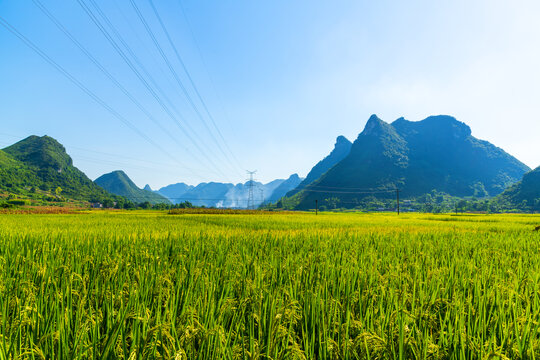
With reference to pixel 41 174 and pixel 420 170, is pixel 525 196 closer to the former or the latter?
pixel 420 170

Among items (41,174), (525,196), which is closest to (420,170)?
(525,196)

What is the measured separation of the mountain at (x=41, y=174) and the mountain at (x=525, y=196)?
197m

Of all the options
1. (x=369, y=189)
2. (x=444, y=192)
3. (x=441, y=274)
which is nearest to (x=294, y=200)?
(x=369, y=189)

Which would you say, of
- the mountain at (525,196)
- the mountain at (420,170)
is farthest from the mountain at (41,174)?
the mountain at (525,196)

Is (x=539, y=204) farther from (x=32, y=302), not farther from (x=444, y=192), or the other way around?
Answer: (x=32, y=302)

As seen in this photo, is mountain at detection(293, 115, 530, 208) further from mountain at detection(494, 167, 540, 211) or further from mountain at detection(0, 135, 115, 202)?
mountain at detection(0, 135, 115, 202)

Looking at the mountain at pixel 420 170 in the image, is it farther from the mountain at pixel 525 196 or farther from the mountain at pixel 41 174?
the mountain at pixel 41 174

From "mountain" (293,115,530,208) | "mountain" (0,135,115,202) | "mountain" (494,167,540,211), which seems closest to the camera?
"mountain" (494,167,540,211)

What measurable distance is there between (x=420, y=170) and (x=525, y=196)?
65904 mm

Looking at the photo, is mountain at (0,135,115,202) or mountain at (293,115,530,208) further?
mountain at (293,115,530,208)

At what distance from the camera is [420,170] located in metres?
167

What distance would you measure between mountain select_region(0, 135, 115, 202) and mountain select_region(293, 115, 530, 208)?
136 meters

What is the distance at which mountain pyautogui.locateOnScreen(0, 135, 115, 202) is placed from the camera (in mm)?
122438

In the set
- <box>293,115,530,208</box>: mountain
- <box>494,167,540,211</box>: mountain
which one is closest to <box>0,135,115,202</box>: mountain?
<box>293,115,530,208</box>: mountain
